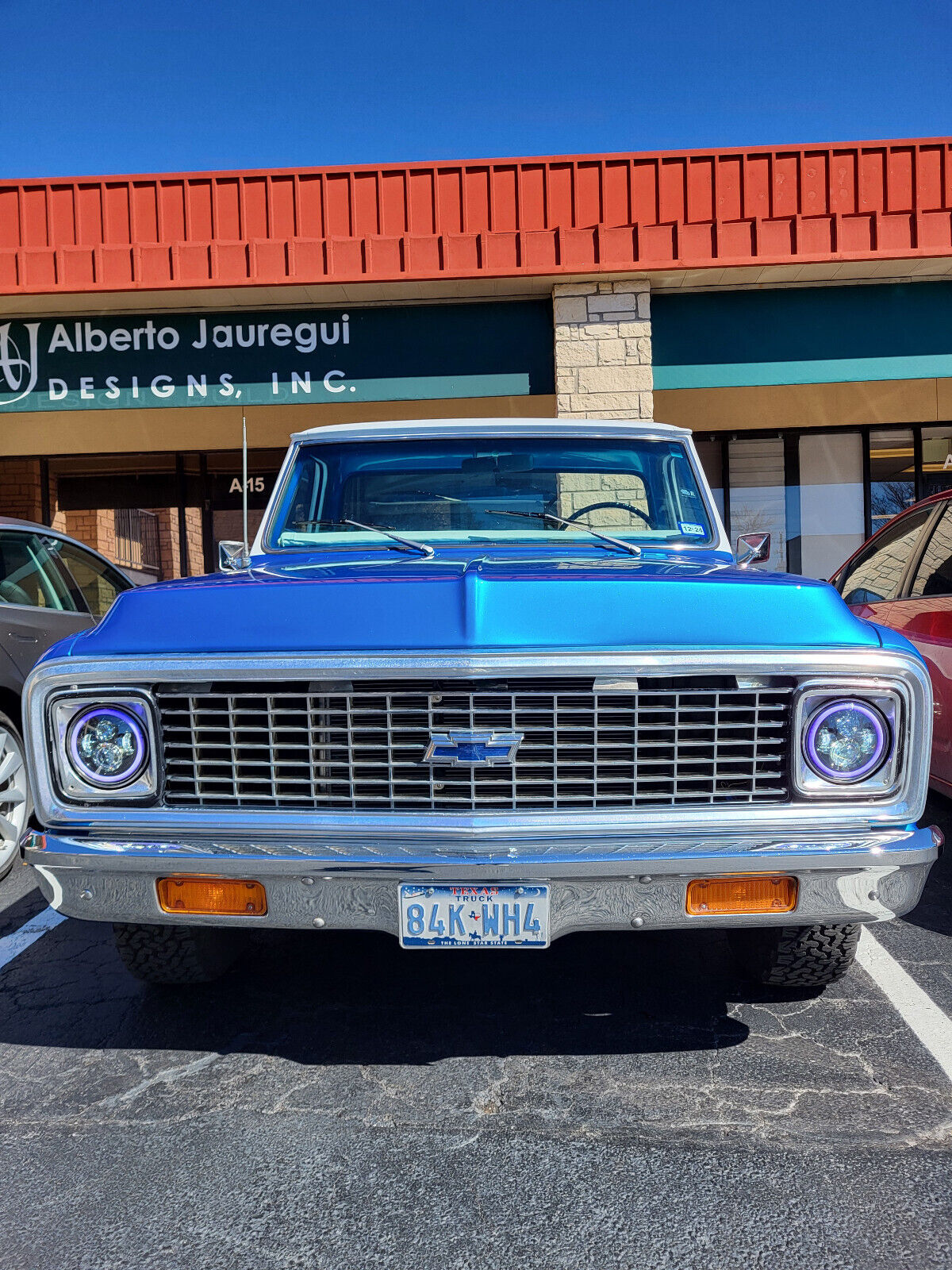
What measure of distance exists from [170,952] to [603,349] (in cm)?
756

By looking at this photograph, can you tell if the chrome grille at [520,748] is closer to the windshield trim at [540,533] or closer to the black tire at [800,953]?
the black tire at [800,953]

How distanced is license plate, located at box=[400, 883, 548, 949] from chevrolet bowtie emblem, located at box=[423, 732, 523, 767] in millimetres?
270

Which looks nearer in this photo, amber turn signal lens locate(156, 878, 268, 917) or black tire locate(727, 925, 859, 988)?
amber turn signal lens locate(156, 878, 268, 917)

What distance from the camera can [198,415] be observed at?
9969 mm

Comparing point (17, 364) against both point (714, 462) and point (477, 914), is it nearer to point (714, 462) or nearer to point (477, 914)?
point (714, 462)

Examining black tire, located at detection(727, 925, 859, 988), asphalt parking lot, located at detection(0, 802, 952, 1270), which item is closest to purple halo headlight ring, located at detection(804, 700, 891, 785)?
black tire, located at detection(727, 925, 859, 988)

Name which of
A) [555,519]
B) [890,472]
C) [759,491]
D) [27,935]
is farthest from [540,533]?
[890,472]

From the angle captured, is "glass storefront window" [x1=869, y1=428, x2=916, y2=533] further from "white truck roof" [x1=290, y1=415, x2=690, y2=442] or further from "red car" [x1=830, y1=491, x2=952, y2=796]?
"white truck roof" [x1=290, y1=415, x2=690, y2=442]

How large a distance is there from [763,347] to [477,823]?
27.1 ft

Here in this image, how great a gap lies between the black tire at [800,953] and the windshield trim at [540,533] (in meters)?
1.28

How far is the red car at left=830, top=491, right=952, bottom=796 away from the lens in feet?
12.6

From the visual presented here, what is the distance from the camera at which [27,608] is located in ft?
15.5

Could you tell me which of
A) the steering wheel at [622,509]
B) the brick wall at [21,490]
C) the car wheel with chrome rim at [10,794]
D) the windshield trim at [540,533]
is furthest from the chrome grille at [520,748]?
the brick wall at [21,490]

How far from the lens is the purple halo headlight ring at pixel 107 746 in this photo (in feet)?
7.77
